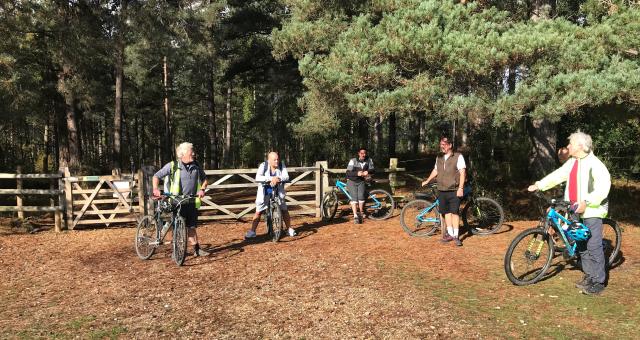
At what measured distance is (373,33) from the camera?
823cm

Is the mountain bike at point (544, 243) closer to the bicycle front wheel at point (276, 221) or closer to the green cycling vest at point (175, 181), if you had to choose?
the bicycle front wheel at point (276, 221)

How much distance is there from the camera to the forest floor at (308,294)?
4543 millimetres

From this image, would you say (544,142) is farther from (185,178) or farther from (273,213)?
(185,178)

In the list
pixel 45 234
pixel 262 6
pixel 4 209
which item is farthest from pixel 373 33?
pixel 262 6

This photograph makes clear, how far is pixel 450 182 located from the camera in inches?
296

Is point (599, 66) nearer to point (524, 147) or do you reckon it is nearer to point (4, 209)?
point (524, 147)

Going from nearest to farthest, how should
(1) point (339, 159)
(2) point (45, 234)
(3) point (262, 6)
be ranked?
1. (2) point (45, 234)
2. (3) point (262, 6)
3. (1) point (339, 159)

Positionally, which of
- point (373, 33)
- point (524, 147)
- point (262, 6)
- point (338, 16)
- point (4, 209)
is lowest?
point (4, 209)

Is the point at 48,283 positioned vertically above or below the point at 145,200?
below

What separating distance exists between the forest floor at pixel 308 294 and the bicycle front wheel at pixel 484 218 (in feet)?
0.86

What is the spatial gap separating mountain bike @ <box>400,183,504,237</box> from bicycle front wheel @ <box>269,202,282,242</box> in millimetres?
2446

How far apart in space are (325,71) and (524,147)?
11.5 meters

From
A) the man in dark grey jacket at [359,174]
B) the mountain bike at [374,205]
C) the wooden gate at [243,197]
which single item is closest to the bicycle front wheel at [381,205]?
the mountain bike at [374,205]

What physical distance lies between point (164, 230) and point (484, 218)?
597 centimetres
